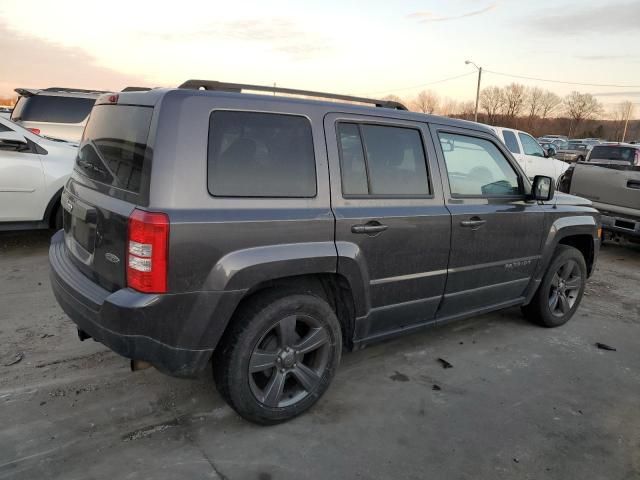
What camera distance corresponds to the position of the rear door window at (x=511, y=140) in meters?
12.4

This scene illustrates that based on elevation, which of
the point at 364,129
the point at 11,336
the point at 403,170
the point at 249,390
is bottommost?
the point at 11,336

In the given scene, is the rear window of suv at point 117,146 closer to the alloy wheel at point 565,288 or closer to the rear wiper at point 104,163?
the rear wiper at point 104,163

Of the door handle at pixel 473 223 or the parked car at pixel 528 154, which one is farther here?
the parked car at pixel 528 154

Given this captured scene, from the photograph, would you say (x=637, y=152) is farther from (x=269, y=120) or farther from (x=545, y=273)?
(x=269, y=120)

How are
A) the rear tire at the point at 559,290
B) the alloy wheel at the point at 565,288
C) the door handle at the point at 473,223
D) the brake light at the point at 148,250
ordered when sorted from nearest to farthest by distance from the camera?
the brake light at the point at 148,250, the door handle at the point at 473,223, the rear tire at the point at 559,290, the alloy wheel at the point at 565,288

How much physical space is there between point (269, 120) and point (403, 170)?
1.07m

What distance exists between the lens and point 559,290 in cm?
480

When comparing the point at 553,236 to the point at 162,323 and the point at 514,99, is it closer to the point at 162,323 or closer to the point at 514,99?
the point at 162,323

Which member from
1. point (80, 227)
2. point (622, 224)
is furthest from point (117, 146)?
point (622, 224)

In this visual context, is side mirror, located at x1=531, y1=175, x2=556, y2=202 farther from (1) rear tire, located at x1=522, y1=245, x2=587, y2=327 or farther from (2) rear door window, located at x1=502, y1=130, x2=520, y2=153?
(2) rear door window, located at x1=502, y1=130, x2=520, y2=153

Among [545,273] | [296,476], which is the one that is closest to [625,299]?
[545,273]

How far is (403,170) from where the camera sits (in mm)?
3426

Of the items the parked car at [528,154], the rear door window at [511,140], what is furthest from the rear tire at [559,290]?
the rear door window at [511,140]

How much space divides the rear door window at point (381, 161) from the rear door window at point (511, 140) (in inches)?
386
